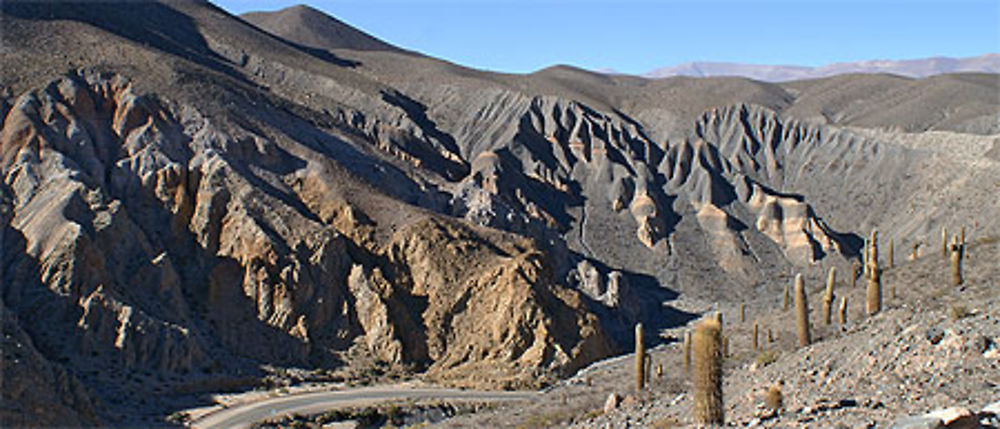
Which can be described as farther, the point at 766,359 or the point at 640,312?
the point at 640,312

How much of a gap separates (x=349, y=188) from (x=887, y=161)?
169ft

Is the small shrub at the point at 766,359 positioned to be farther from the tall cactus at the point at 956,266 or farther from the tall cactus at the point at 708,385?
the tall cactus at the point at 956,266

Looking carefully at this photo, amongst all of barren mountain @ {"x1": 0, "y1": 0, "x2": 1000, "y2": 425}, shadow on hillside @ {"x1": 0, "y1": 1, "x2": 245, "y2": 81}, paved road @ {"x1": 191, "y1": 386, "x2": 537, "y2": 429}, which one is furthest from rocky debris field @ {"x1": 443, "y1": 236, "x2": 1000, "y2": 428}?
shadow on hillside @ {"x1": 0, "y1": 1, "x2": 245, "y2": 81}

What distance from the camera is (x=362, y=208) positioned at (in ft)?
176

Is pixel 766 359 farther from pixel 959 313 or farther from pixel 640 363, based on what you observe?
pixel 959 313

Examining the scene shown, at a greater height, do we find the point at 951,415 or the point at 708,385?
the point at 951,415

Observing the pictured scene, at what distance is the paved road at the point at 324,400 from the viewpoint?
37969 mm

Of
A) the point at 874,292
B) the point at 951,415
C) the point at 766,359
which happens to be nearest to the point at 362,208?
the point at 874,292

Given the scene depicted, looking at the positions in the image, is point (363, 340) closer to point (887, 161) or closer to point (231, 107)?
point (231, 107)

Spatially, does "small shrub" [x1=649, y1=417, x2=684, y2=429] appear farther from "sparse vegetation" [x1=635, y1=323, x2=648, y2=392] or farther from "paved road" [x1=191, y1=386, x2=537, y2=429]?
"paved road" [x1=191, y1=386, x2=537, y2=429]

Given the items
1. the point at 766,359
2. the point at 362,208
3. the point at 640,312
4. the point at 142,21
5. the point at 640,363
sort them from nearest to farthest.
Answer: the point at 766,359 < the point at 640,363 < the point at 362,208 < the point at 640,312 < the point at 142,21

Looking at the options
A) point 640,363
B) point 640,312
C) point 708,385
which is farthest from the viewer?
point 640,312

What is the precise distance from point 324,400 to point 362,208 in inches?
563

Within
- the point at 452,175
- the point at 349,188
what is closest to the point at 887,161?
the point at 452,175
